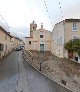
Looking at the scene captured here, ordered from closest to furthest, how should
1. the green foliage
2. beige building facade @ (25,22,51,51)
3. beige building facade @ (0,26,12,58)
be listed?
the green foliage
beige building facade @ (0,26,12,58)
beige building facade @ (25,22,51,51)

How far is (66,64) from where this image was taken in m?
31.4

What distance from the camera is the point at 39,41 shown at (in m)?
58.2

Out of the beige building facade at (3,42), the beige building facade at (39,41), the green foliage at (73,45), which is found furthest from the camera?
the beige building facade at (39,41)

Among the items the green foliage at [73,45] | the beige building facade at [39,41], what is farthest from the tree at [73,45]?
the beige building facade at [39,41]

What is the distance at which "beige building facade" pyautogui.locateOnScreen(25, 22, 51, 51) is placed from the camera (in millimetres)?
58188

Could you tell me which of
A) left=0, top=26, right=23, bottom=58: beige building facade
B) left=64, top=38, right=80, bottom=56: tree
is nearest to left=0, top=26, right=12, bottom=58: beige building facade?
left=0, top=26, right=23, bottom=58: beige building facade

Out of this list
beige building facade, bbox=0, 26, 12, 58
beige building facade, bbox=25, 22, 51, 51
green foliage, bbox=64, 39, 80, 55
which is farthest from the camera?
beige building facade, bbox=25, 22, 51, 51

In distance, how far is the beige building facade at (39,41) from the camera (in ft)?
191

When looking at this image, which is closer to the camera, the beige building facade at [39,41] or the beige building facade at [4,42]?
the beige building facade at [4,42]

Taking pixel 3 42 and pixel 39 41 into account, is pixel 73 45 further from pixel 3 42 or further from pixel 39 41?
pixel 39 41

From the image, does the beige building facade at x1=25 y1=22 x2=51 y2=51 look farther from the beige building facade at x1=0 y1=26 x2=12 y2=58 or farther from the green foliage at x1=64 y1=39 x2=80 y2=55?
the green foliage at x1=64 y1=39 x2=80 y2=55

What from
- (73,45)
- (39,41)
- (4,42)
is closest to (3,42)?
(4,42)

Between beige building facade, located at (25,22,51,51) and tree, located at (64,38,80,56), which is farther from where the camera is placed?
beige building facade, located at (25,22,51,51)

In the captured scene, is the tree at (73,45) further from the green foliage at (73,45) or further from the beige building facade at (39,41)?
the beige building facade at (39,41)
